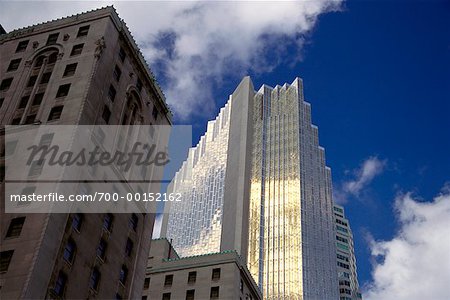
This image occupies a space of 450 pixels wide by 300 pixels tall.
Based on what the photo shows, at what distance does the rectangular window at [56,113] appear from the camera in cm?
5641

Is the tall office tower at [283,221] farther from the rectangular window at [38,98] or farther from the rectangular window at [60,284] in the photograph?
the rectangular window at [60,284]

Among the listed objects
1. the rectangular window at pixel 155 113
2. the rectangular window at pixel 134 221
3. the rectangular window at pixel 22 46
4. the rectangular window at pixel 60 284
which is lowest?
the rectangular window at pixel 60 284

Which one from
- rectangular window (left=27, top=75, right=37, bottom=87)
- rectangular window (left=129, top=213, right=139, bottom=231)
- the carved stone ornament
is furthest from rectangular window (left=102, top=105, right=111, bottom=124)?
rectangular window (left=129, top=213, right=139, bottom=231)

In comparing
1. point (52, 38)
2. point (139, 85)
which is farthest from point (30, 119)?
point (139, 85)

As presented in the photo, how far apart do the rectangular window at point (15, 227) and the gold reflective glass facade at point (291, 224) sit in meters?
121

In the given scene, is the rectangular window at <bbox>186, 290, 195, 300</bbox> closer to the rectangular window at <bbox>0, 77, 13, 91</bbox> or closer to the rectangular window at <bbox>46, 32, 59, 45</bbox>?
the rectangular window at <bbox>0, 77, 13, 91</bbox>

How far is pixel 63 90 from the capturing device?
194 ft

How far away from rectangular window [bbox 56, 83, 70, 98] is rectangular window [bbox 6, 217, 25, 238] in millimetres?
15087

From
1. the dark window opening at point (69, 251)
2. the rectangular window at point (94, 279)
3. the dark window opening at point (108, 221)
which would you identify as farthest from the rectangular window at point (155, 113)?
the dark window opening at point (69, 251)

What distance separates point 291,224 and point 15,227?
134 metres

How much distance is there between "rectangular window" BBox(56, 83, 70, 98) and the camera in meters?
58.6

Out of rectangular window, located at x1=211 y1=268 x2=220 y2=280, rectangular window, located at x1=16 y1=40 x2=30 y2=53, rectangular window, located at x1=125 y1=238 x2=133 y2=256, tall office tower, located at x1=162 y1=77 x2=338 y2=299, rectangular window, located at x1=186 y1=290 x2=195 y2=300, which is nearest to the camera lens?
rectangular window, located at x1=125 y1=238 x2=133 y2=256

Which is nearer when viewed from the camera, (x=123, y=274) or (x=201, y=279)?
(x=123, y=274)

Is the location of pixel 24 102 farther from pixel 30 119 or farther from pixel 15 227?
pixel 15 227
